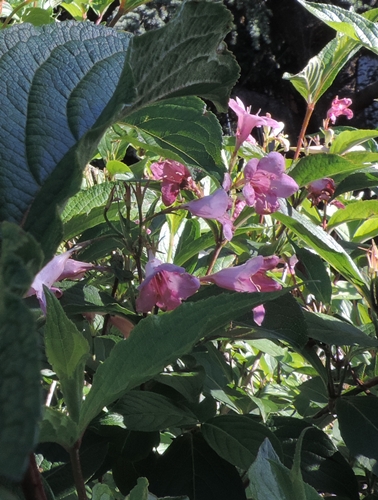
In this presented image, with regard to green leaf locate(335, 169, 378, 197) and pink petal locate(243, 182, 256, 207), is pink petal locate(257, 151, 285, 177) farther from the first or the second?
green leaf locate(335, 169, 378, 197)

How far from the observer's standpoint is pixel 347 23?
29.3 inches

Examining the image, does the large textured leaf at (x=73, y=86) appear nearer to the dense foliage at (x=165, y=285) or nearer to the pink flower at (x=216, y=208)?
the dense foliage at (x=165, y=285)

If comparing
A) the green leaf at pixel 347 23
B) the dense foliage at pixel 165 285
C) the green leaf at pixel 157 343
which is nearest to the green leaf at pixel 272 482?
the dense foliage at pixel 165 285

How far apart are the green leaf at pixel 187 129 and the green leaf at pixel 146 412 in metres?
0.26

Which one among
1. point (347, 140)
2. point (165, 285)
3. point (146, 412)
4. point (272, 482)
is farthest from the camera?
point (347, 140)

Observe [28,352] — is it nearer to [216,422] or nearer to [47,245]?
[47,245]

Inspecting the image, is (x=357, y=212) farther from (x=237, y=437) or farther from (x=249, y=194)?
(x=237, y=437)

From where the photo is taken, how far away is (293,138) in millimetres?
7859

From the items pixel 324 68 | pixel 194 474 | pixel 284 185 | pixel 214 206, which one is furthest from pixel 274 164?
pixel 194 474

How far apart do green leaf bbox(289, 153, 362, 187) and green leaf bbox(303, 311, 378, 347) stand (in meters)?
0.24

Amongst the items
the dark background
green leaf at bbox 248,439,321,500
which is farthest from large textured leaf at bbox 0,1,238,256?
the dark background

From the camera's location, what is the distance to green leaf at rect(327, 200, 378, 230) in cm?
101

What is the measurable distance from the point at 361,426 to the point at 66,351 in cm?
47

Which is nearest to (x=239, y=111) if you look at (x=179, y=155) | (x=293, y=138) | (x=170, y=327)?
(x=179, y=155)
